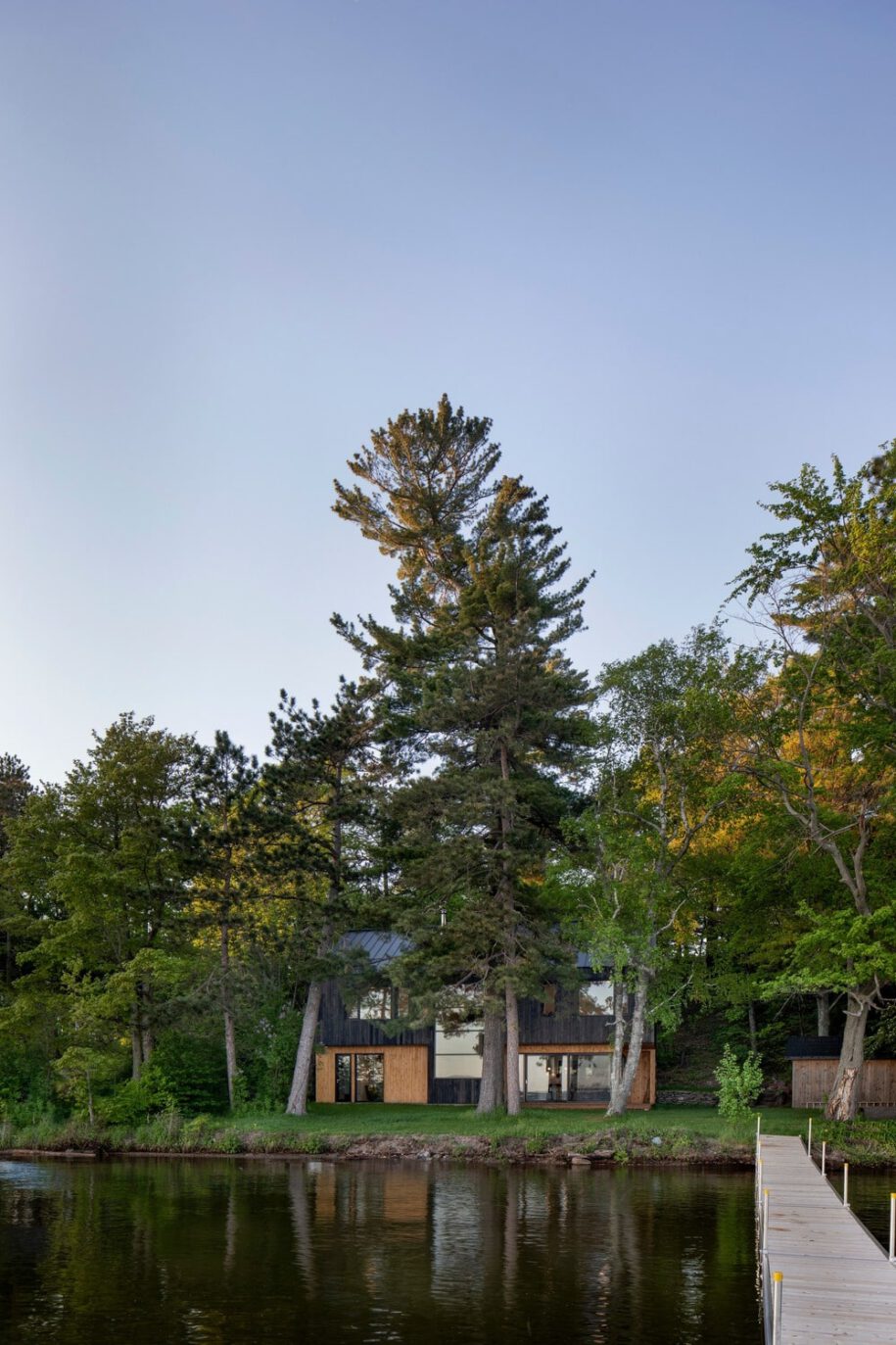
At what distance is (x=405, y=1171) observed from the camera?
107 ft

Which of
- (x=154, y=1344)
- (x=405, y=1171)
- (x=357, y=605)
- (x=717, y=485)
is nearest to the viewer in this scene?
(x=154, y=1344)

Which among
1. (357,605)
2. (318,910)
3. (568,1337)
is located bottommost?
(568,1337)

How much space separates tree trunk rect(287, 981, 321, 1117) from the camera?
1629 inches

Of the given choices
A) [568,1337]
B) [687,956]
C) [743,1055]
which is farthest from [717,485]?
[568,1337]

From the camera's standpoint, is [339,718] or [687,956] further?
[687,956]

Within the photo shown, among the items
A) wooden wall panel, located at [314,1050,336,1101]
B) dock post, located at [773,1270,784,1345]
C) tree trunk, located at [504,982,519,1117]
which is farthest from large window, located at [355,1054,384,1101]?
dock post, located at [773,1270,784,1345]

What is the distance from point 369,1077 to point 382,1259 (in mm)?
30071

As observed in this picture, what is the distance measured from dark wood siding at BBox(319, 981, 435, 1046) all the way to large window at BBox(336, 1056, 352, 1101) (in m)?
1.02

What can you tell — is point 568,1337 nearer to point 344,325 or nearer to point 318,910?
point 318,910

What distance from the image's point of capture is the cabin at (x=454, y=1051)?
4519 cm

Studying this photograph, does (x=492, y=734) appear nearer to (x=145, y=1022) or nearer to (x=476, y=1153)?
(x=476, y=1153)

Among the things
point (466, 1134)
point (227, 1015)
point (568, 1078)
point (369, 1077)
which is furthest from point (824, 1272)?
point (369, 1077)

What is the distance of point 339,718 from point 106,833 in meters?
10.7

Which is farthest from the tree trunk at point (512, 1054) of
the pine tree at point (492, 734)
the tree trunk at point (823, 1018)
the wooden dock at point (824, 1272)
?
the wooden dock at point (824, 1272)
